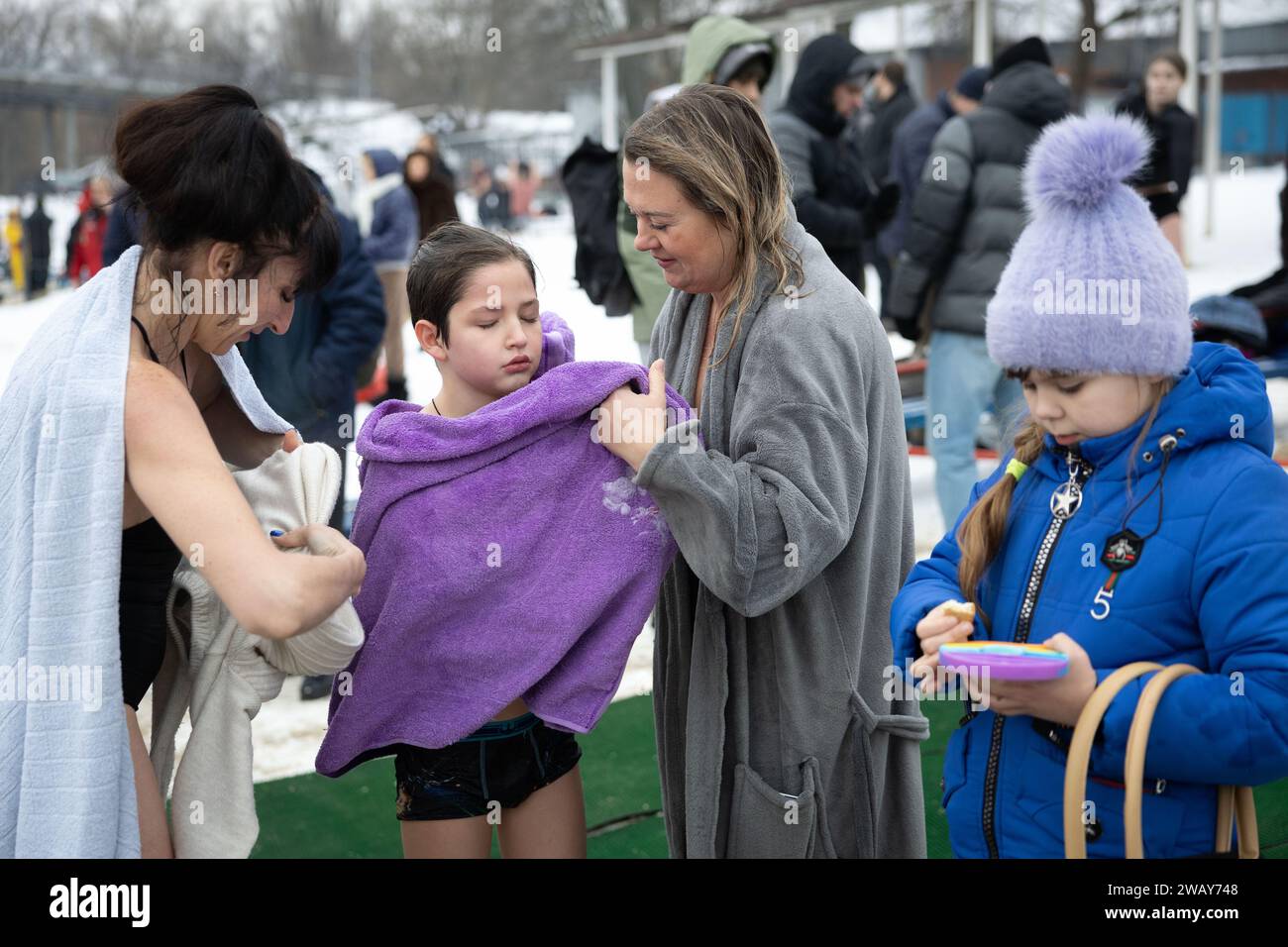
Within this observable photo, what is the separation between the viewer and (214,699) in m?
2.19

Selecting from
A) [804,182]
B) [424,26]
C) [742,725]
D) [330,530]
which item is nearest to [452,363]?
[330,530]

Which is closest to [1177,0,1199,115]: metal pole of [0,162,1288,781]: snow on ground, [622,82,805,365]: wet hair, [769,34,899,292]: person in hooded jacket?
[0,162,1288,781]: snow on ground

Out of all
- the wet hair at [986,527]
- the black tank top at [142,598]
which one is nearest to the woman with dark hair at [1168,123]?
the wet hair at [986,527]

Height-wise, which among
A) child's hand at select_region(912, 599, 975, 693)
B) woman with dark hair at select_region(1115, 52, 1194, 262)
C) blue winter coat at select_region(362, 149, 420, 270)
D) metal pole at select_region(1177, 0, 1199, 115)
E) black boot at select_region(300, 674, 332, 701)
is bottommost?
black boot at select_region(300, 674, 332, 701)

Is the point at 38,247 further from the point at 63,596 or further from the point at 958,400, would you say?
the point at 63,596

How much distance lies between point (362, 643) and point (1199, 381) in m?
1.42

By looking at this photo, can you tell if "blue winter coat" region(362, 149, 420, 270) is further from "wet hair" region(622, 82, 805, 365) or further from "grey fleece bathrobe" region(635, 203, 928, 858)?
"wet hair" region(622, 82, 805, 365)

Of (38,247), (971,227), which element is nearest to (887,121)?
(971,227)

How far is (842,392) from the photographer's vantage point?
2328 mm

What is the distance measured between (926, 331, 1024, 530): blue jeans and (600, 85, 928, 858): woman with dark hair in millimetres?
3026

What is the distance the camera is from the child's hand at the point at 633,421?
7.22 ft

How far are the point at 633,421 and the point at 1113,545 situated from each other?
0.78 meters

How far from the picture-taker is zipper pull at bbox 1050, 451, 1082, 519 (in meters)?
2.05

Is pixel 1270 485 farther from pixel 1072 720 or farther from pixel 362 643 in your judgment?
pixel 362 643
